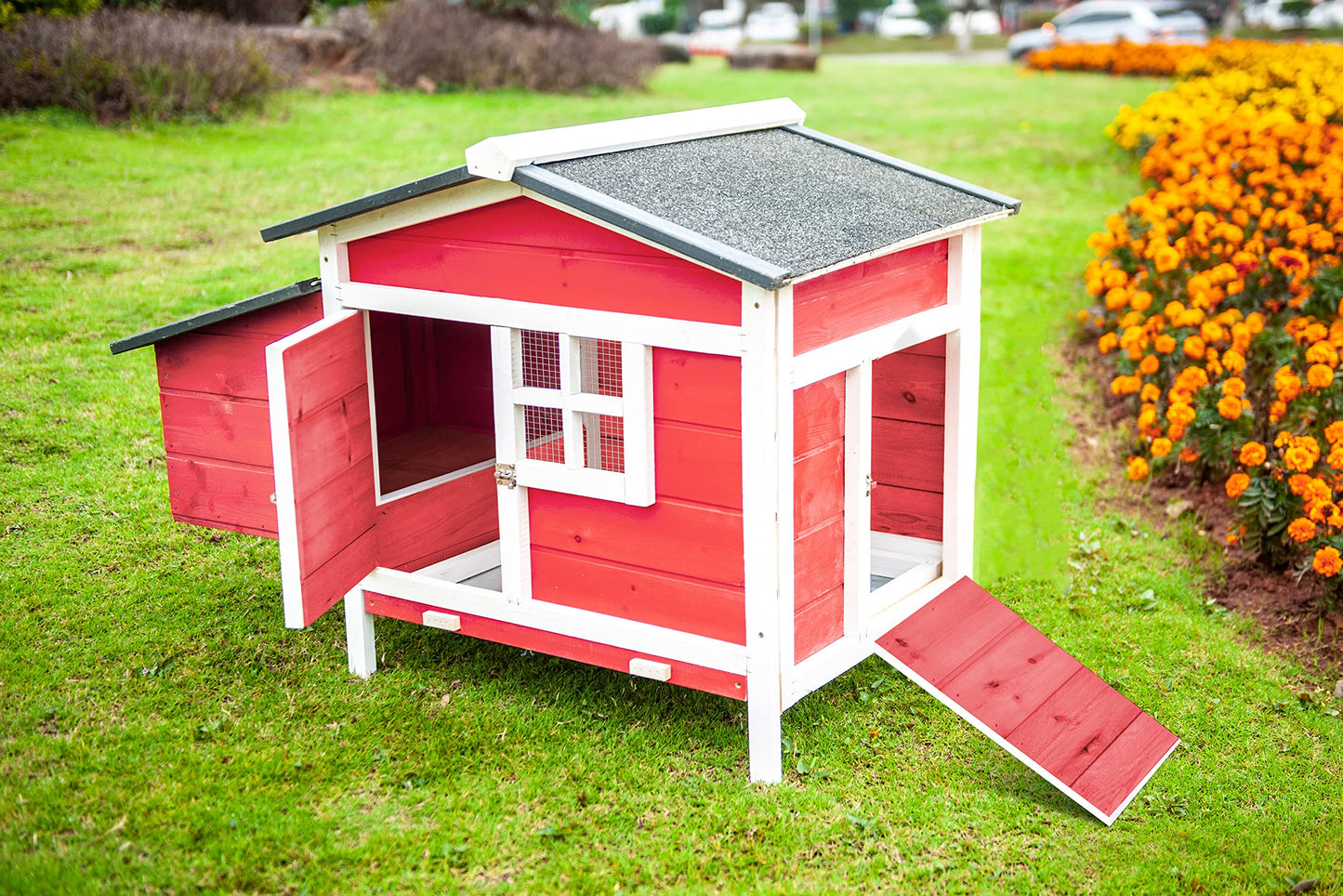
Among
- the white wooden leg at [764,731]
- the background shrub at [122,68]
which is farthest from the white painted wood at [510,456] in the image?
the background shrub at [122,68]

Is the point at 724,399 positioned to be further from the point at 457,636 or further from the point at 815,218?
the point at 457,636

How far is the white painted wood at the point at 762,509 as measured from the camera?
3.68 metres

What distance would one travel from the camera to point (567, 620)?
4297mm

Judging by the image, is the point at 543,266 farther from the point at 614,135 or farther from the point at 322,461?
the point at 322,461

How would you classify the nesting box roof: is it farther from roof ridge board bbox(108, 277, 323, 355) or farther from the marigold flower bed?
the marigold flower bed

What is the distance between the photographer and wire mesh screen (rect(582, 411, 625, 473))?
4.30m

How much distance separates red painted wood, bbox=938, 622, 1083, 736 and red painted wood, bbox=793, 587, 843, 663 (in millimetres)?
392

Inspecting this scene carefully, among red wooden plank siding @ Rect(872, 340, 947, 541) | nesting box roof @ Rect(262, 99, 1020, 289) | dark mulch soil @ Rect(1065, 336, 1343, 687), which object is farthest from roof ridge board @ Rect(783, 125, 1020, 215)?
dark mulch soil @ Rect(1065, 336, 1343, 687)

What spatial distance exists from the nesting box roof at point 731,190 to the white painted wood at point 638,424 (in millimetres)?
409

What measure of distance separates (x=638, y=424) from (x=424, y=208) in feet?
3.32

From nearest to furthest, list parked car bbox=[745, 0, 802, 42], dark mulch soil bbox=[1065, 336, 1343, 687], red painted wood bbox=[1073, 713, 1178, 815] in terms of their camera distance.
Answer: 1. red painted wood bbox=[1073, 713, 1178, 815]
2. dark mulch soil bbox=[1065, 336, 1343, 687]
3. parked car bbox=[745, 0, 802, 42]

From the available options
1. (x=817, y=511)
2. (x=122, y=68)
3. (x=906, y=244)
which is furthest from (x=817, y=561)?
(x=122, y=68)

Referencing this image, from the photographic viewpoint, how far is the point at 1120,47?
874 inches

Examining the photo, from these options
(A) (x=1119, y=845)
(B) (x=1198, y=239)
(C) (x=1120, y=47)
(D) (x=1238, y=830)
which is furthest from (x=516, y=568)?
(C) (x=1120, y=47)
